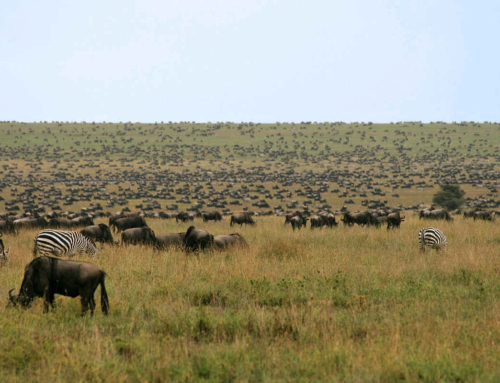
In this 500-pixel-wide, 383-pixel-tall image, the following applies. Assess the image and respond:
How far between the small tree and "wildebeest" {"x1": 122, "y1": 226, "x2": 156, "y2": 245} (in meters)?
41.4

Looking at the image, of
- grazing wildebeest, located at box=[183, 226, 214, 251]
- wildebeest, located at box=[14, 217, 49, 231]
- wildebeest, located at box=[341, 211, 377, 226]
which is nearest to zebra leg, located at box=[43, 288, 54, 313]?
grazing wildebeest, located at box=[183, 226, 214, 251]

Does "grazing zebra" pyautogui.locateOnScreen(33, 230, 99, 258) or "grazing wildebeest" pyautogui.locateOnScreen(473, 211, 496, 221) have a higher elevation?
"grazing zebra" pyautogui.locateOnScreen(33, 230, 99, 258)

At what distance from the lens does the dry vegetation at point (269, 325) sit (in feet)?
21.0

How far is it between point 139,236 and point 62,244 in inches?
131

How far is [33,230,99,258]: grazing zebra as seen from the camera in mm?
14914

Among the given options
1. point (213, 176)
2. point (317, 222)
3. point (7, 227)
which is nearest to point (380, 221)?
point (317, 222)

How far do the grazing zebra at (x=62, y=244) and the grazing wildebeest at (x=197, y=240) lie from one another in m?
2.82

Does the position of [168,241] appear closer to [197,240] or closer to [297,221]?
[197,240]

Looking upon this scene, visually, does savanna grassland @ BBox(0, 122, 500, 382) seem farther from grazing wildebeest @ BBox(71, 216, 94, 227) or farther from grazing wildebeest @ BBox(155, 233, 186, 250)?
grazing wildebeest @ BBox(71, 216, 94, 227)

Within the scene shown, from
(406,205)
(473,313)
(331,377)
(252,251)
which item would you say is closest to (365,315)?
(473,313)

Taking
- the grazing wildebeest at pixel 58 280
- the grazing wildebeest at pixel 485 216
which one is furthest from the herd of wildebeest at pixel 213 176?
the grazing wildebeest at pixel 485 216

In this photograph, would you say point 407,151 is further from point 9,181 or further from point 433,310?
point 433,310

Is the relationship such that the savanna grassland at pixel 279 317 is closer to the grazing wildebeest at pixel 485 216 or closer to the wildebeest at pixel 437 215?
the wildebeest at pixel 437 215

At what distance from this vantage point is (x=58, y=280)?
354 inches
